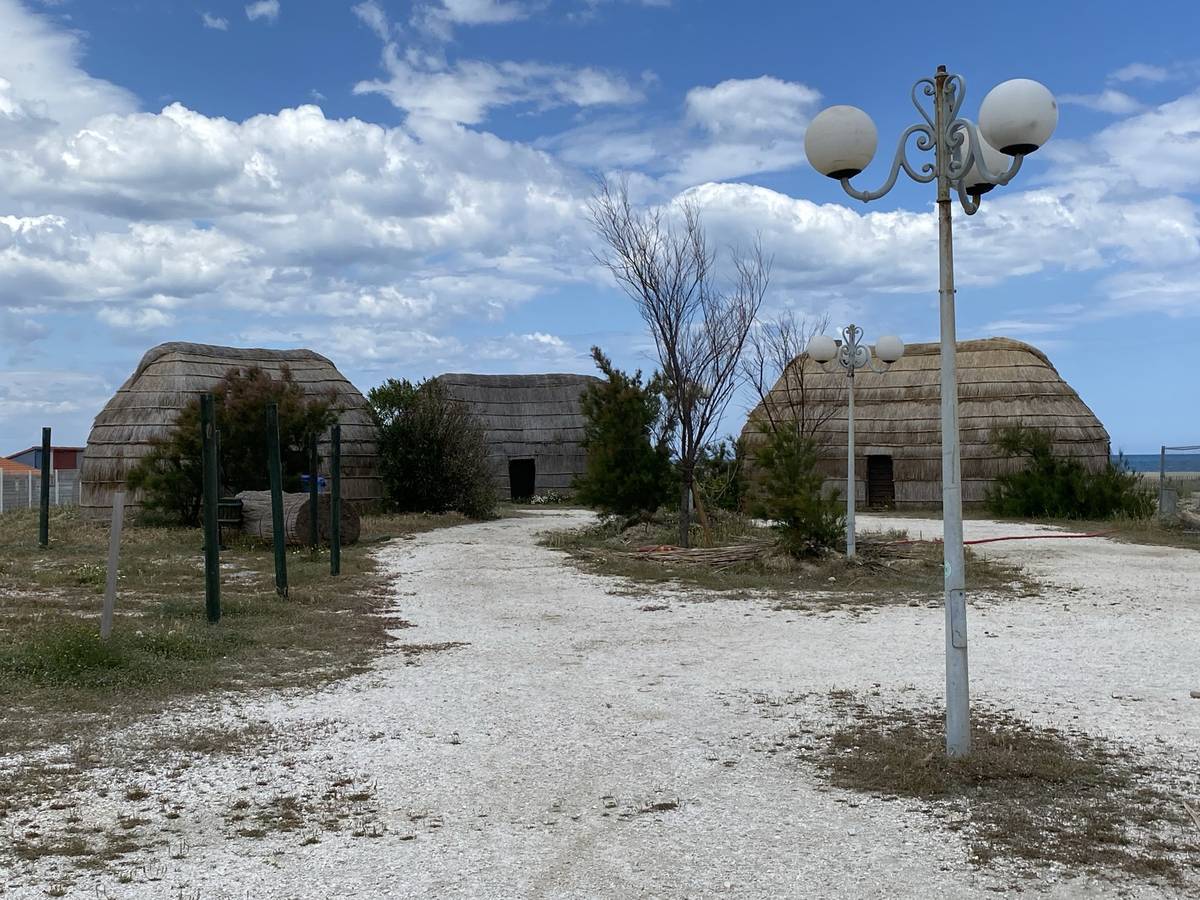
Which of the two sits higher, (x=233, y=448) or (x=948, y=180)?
(x=948, y=180)

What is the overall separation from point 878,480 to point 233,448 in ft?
58.7

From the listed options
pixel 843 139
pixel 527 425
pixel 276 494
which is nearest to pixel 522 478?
pixel 527 425

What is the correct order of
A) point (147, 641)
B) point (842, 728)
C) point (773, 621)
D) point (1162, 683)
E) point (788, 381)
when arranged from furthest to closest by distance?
point (788, 381)
point (773, 621)
point (147, 641)
point (1162, 683)
point (842, 728)

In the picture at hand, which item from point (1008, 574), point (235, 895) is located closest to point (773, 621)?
point (1008, 574)

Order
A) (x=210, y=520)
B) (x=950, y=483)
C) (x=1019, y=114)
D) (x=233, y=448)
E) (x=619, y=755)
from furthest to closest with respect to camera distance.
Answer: (x=233, y=448) < (x=210, y=520) < (x=619, y=755) < (x=950, y=483) < (x=1019, y=114)

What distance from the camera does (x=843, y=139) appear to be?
19.2 feet

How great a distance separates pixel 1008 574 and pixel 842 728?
29.6ft

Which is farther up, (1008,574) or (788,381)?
(788,381)

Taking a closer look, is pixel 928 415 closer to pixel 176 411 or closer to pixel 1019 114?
pixel 176 411

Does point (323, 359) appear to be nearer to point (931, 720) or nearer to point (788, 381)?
point (788, 381)

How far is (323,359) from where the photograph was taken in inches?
1128

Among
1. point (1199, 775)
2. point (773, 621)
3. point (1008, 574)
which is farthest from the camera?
point (1008, 574)

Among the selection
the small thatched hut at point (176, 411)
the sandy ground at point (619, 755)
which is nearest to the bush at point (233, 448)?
the small thatched hut at point (176, 411)

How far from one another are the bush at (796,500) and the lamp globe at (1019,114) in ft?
32.0
